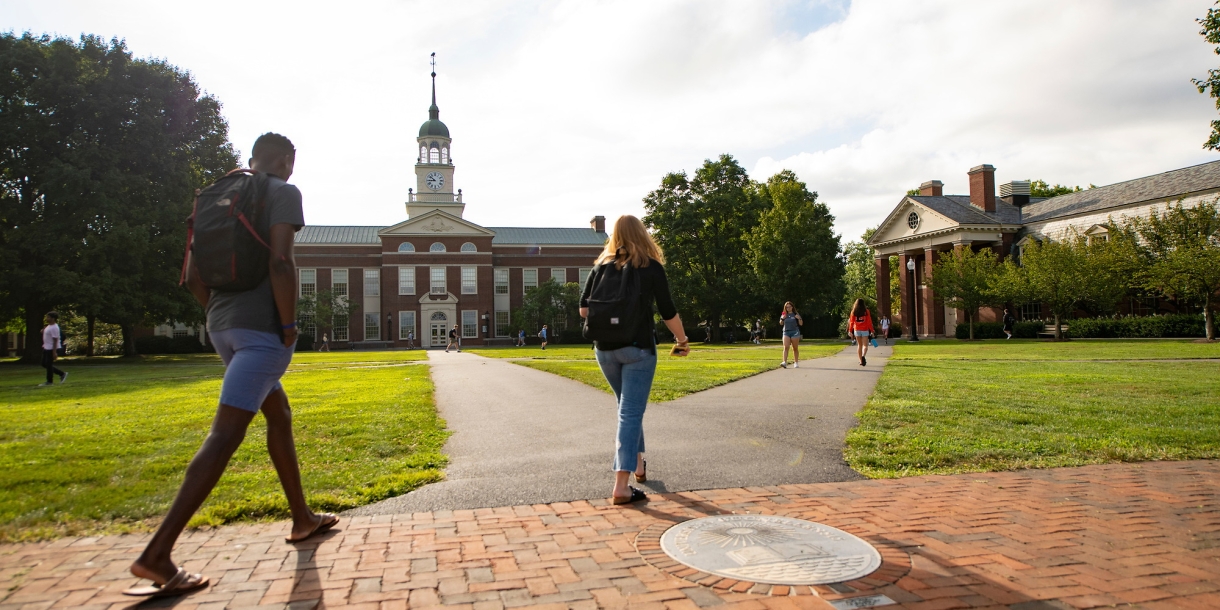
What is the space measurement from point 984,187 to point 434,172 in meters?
45.5

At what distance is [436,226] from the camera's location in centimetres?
6141

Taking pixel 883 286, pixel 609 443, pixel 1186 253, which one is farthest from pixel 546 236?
pixel 609 443

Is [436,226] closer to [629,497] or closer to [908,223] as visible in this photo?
[908,223]

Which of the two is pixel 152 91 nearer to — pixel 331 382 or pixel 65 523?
pixel 331 382

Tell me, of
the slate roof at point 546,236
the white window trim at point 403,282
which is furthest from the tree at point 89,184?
the slate roof at point 546,236

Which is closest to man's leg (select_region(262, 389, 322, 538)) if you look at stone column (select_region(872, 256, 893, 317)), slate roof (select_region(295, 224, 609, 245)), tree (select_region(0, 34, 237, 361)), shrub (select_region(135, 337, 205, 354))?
tree (select_region(0, 34, 237, 361))

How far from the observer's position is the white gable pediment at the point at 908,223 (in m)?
48.6

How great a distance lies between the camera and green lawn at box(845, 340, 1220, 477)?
555 centimetres

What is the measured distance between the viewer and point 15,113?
28094mm

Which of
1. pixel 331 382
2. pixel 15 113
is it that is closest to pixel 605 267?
pixel 331 382

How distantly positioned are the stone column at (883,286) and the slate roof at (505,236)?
2369 cm

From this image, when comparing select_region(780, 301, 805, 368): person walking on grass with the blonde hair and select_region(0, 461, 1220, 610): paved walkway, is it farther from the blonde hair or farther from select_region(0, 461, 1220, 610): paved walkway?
the blonde hair

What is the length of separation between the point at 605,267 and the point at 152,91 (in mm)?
34290

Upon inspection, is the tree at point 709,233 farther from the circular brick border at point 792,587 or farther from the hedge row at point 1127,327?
the circular brick border at point 792,587
